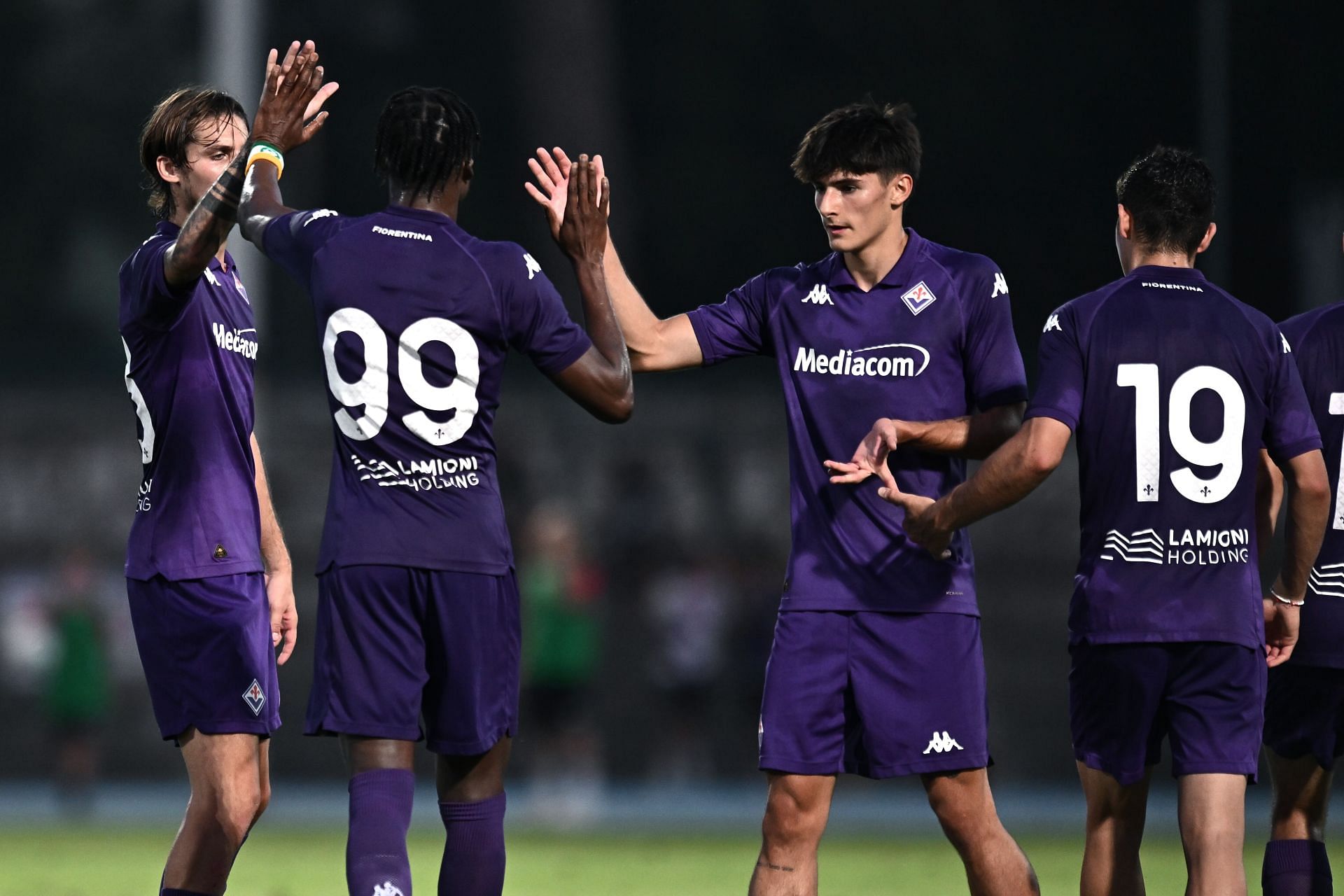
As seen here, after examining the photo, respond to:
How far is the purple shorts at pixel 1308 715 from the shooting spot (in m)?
5.92

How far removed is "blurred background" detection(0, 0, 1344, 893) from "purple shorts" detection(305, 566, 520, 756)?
10650 millimetres

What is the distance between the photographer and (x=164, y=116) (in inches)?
224

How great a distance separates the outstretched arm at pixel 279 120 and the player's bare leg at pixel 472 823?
1.68 m

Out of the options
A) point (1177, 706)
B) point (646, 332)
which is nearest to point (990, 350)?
point (646, 332)

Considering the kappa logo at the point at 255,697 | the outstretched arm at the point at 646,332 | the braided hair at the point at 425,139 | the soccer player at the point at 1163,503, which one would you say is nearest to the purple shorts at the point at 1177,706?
the soccer player at the point at 1163,503

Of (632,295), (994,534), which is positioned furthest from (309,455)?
(632,295)

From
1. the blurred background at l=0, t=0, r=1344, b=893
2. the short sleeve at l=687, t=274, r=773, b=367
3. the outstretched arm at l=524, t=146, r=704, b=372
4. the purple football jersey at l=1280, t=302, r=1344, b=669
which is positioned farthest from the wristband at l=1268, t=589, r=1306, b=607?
the blurred background at l=0, t=0, r=1344, b=893

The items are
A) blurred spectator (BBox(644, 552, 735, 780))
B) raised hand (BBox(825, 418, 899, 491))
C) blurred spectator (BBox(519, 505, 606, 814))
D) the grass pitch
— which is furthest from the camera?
blurred spectator (BBox(644, 552, 735, 780))

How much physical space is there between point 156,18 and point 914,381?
22761 millimetres

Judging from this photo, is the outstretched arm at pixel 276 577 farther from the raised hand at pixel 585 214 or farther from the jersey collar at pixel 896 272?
the jersey collar at pixel 896 272

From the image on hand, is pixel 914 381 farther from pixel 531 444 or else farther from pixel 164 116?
pixel 531 444

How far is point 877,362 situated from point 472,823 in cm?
186

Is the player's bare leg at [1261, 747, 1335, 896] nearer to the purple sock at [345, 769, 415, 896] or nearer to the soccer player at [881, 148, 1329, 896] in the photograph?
the soccer player at [881, 148, 1329, 896]

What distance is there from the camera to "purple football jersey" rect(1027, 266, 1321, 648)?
5414 mm
